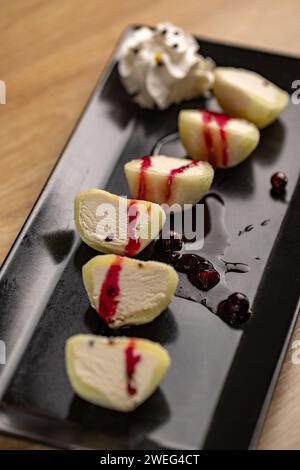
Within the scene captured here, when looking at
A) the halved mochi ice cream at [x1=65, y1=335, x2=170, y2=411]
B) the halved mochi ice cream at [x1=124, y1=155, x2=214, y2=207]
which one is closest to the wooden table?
the halved mochi ice cream at [x1=124, y1=155, x2=214, y2=207]

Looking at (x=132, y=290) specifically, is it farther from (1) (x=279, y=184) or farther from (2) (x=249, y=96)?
(2) (x=249, y=96)

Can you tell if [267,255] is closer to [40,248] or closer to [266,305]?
[266,305]

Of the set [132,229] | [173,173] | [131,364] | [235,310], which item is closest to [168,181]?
[173,173]

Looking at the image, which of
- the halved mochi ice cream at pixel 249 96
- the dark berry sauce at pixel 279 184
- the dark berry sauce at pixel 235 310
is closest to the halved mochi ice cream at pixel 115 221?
the dark berry sauce at pixel 235 310

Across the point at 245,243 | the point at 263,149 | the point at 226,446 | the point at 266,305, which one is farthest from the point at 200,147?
the point at 226,446

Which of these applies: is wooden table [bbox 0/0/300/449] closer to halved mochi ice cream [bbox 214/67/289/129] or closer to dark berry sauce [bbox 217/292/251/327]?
halved mochi ice cream [bbox 214/67/289/129]
